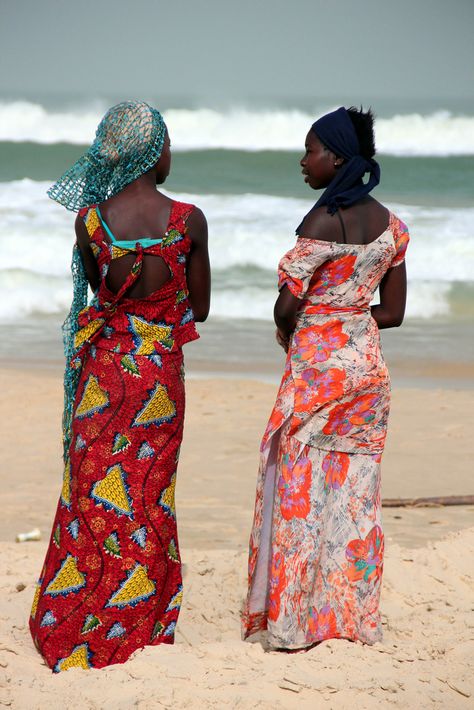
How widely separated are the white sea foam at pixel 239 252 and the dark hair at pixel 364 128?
828cm

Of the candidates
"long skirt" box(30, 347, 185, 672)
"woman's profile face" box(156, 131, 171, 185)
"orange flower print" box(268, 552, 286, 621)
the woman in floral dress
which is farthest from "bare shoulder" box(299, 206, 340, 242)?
"orange flower print" box(268, 552, 286, 621)

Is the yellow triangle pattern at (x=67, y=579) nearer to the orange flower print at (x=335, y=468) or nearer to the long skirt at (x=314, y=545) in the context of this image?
the long skirt at (x=314, y=545)

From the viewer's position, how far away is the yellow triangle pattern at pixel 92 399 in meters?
3.27

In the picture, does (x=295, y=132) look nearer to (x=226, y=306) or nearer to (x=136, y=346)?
(x=226, y=306)

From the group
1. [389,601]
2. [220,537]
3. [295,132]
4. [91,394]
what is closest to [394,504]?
[220,537]

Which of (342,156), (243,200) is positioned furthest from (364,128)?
(243,200)

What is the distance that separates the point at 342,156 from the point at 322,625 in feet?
5.33

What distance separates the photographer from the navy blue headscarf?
3.20m

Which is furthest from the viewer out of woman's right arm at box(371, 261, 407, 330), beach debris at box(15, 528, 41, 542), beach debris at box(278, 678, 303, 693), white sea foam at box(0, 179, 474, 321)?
white sea foam at box(0, 179, 474, 321)

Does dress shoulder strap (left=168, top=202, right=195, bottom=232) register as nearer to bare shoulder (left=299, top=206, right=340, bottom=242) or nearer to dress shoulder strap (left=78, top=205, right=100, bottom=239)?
dress shoulder strap (left=78, top=205, right=100, bottom=239)

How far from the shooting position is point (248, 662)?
331cm

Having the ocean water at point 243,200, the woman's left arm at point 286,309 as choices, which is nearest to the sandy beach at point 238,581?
the woman's left arm at point 286,309

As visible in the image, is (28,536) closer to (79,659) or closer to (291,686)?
(79,659)

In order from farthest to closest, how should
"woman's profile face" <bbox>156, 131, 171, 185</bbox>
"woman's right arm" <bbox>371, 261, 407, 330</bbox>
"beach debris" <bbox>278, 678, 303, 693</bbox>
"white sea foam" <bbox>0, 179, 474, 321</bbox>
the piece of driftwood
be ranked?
1. "white sea foam" <bbox>0, 179, 474, 321</bbox>
2. the piece of driftwood
3. "woman's right arm" <bbox>371, 261, 407, 330</bbox>
4. "woman's profile face" <bbox>156, 131, 171, 185</bbox>
5. "beach debris" <bbox>278, 678, 303, 693</bbox>
